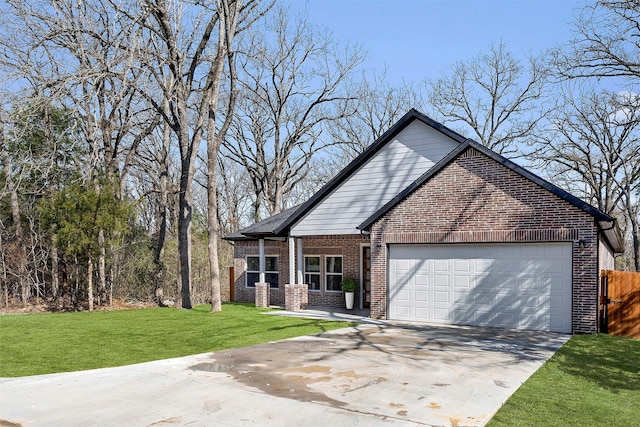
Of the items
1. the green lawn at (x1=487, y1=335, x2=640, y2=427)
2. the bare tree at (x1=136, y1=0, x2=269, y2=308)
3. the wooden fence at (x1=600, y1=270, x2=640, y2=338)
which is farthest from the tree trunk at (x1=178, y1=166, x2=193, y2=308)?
the wooden fence at (x1=600, y1=270, x2=640, y2=338)

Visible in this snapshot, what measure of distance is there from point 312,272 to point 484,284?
8.64 metres

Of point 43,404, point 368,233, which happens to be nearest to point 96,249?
point 368,233

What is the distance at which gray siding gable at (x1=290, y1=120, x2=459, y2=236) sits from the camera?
16422mm

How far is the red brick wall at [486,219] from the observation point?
1251 centimetres

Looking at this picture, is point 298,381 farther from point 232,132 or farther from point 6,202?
point 232,132

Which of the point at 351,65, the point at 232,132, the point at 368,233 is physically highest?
the point at 351,65

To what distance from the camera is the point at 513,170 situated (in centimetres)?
1345

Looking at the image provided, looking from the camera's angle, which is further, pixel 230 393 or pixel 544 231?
pixel 544 231

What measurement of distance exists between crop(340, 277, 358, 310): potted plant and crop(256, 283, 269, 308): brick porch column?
319 centimetres

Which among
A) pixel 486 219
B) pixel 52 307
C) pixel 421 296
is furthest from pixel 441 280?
pixel 52 307

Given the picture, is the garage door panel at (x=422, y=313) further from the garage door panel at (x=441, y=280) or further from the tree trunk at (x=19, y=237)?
the tree trunk at (x=19, y=237)

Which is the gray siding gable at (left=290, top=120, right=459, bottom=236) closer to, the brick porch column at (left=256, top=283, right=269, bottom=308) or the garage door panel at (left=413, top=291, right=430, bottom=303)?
the garage door panel at (left=413, top=291, right=430, bottom=303)

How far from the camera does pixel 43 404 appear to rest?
6711 millimetres

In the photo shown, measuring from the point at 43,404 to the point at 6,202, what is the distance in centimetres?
1948
